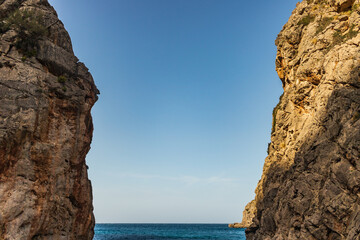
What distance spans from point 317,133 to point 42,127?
Answer: 76.0ft

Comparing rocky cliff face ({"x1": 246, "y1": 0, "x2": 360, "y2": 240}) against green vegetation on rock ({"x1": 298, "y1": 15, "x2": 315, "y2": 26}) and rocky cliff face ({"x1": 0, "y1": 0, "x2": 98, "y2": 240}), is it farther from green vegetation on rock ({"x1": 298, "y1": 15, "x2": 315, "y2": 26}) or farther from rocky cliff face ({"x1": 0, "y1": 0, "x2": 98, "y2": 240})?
rocky cliff face ({"x1": 0, "y1": 0, "x2": 98, "y2": 240})

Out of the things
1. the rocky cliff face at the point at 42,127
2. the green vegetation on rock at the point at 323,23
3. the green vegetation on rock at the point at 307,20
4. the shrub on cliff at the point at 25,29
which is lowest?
the rocky cliff face at the point at 42,127

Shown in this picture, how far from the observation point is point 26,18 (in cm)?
2559

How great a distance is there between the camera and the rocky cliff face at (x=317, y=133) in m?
19.8

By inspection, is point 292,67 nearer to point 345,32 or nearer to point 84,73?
point 345,32

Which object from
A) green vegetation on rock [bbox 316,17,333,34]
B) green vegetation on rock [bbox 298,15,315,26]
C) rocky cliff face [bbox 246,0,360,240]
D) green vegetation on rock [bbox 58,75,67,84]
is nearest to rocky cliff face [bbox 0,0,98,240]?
green vegetation on rock [bbox 58,75,67,84]

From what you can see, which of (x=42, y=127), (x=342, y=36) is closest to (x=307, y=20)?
(x=342, y=36)

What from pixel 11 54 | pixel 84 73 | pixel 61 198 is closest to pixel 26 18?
pixel 11 54

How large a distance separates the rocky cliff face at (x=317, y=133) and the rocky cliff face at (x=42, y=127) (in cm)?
1939

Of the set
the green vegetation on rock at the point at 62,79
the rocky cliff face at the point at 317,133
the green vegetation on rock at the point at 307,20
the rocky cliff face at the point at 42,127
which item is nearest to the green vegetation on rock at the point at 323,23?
the rocky cliff face at the point at 317,133

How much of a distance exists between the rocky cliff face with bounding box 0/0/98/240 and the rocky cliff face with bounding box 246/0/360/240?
63.6ft

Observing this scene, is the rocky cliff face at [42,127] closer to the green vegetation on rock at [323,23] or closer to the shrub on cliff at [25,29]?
the shrub on cliff at [25,29]

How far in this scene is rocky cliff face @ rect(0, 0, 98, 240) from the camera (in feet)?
65.8

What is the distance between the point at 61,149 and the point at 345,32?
2759 cm
